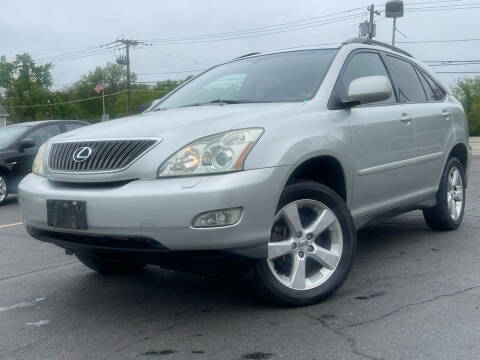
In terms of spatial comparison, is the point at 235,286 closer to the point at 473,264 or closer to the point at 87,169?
the point at 87,169

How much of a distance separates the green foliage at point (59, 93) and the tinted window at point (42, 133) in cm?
5974

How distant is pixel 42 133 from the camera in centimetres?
1146

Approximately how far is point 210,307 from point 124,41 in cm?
5218

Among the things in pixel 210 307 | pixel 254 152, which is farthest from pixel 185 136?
pixel 210 307

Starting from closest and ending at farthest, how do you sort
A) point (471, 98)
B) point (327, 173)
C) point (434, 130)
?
point (327, 173), point (434, 130), point (471, 98)

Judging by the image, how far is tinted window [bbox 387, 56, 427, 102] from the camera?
214 inches

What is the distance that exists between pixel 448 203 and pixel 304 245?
2.65 metres

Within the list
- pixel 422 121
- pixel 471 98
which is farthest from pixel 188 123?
pixel 471 98

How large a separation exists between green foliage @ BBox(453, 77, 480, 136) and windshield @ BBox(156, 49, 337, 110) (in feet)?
224

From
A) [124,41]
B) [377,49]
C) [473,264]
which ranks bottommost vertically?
[473,264]

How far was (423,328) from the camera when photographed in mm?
3473

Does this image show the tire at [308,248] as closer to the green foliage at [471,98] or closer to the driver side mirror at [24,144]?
the driver side mirror at [24,144]

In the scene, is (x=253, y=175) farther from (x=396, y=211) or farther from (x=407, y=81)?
(x=407, y=81)

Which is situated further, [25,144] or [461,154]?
[25,144]
